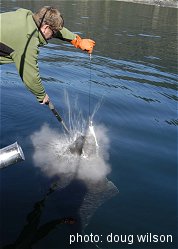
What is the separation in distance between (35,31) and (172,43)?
1712 centimetres

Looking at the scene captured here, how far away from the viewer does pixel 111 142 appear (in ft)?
28.1

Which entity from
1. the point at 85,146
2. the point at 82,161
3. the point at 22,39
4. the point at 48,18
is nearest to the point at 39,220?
the point at 82,161

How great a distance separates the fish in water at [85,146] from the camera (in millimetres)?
8047

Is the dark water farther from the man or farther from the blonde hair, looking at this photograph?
the blonde hair

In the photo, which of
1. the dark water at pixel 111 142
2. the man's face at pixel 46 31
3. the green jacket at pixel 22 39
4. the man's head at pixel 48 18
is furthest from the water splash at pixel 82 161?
the man's head at pixel 48 18

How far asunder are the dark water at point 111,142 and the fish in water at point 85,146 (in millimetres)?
465

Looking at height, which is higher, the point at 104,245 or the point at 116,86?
the point at 116,86

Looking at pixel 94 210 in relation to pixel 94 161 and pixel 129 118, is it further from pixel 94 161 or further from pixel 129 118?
pixel 129 118

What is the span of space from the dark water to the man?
2279 mm

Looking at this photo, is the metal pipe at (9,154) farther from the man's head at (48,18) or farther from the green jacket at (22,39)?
the man's head at (48,18)

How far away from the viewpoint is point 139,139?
8.83m

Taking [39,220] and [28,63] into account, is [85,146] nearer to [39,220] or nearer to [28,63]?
[39,220]

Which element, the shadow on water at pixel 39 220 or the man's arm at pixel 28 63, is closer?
the shadow on water at pixel 39 220

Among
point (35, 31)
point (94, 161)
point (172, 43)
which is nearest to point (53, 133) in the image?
point (94, 161)
